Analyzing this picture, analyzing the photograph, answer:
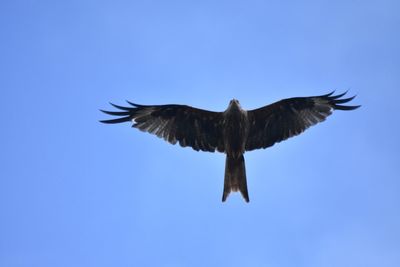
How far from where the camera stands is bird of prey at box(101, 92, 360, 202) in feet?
39.5

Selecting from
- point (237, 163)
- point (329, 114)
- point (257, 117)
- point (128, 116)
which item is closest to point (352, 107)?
point (329, 114)

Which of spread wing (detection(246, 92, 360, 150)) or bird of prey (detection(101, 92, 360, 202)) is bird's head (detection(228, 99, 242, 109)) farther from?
spread wing (detection(246, 92, 360, 150))

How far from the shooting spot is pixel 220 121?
1202cm

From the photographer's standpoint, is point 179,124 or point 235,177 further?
point 179,124

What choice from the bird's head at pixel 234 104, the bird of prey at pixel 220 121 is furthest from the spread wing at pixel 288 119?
the bird's head at pixel 234 104

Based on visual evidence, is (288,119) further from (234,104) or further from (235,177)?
(235,177)

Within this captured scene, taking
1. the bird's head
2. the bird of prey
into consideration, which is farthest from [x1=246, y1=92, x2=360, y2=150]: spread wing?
the bird's head

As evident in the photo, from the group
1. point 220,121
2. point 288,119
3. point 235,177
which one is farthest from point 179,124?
point 288,119

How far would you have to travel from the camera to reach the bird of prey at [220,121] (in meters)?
12.0

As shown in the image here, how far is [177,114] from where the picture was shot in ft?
40.1

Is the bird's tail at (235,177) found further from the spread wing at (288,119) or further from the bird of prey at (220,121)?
the spread wing at (288,119)

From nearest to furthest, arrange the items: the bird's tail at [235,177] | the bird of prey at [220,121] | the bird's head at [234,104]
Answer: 1. the bird's tail at [235,177]
2. the bird's head at [234,104]
3. the bird of prey at [220,121]

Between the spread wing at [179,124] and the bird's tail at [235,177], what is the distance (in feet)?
2.47

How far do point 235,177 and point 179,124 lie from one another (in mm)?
2091
